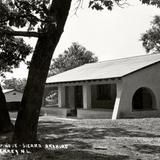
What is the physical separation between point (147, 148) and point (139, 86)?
43.4ft

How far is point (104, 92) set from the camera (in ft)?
91.8

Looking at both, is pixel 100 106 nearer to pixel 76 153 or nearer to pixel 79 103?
pixel 79 103

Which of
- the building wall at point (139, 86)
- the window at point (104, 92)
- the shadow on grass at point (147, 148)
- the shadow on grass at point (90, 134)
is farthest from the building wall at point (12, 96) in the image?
the shadow on grass at point (147, 148)

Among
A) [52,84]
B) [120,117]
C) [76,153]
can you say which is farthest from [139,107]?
[76,153]

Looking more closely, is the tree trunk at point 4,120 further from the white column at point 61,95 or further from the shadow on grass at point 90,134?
the white column at point 61,95

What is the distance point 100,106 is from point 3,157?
19.6 meters

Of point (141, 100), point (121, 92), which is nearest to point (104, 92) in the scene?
point (141, 100)

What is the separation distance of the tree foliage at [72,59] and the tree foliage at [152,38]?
18.1 metres

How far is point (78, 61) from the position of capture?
210 feet

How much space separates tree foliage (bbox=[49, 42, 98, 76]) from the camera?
6372 centimetres

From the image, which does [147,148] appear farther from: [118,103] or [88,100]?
[88,100]

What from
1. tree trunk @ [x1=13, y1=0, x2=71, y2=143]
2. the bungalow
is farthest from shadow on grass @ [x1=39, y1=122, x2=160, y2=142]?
the bungalow

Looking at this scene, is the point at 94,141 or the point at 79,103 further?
the point at 79,103

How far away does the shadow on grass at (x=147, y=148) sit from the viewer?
9531 mm
